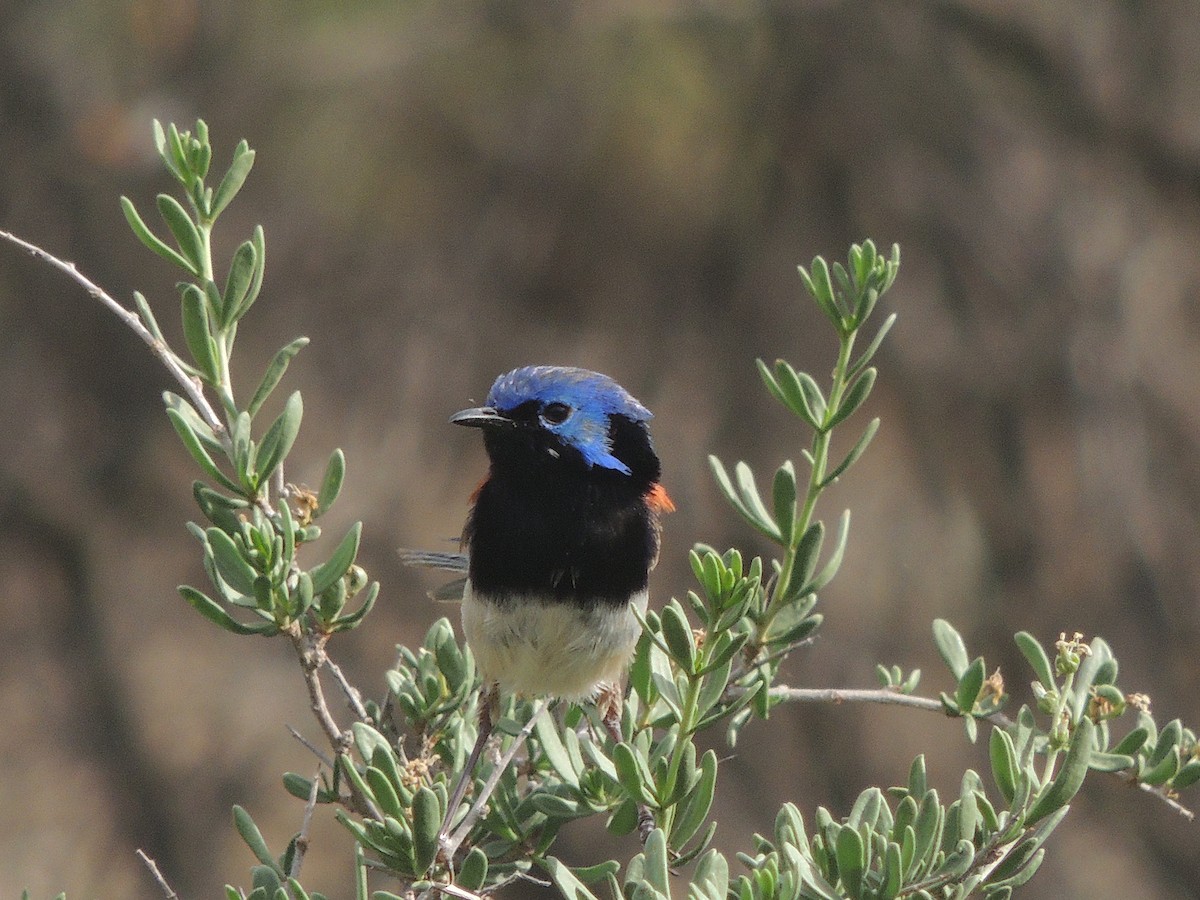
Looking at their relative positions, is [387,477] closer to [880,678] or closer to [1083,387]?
[1083,387]

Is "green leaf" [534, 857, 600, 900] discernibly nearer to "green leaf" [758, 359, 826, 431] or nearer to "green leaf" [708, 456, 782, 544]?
"green leaf" [708, 456, 782, 544]

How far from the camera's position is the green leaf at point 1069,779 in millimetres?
1677

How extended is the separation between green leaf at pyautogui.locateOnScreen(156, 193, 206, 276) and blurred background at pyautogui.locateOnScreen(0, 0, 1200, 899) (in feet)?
15.2

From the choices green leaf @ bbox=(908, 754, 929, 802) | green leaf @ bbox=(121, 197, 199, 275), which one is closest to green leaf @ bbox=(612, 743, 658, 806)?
green leaf @ bbox=(908, 754, 929, 802)

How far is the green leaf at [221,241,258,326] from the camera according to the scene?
196 centimetres

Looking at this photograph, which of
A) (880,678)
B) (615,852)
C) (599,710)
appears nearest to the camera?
(880,678)

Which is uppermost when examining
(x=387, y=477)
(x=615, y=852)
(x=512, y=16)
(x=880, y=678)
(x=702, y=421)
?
(x=512, y=16)

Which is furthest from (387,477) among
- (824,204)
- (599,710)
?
(599,710)

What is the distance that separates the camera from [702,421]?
22.1ft

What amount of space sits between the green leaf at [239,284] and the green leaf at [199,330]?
0.12 feet

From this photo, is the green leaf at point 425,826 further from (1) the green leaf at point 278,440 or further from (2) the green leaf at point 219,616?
(1) the green leaf at point 278,440

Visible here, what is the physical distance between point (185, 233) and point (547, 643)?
3.97 ft

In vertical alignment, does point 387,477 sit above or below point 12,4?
below

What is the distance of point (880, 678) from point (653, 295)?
4.55m
